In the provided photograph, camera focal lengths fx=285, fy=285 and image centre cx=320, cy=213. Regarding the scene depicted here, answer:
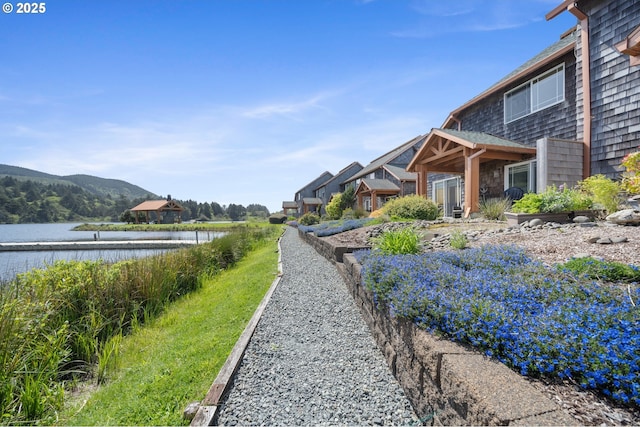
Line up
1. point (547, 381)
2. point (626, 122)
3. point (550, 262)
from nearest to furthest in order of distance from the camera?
point (547, 381) < point (550, 262) < point (626, 122)

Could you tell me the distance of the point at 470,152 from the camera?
1018 cm

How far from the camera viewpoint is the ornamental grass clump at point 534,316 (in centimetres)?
149

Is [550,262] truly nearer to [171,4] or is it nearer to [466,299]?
[466,299]

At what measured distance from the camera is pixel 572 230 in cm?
511

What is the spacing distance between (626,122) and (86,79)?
44.7 ft

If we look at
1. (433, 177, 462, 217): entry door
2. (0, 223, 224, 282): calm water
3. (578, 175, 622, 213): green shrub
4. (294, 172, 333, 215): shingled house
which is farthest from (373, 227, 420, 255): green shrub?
(294, 172, 333, 215): shingled house

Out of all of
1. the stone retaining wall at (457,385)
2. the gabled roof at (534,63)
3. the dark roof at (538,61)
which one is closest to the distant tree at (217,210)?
the gabled roof at (534,63)

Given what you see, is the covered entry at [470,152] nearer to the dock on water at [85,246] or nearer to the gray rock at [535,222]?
the gray rock at [535,222]

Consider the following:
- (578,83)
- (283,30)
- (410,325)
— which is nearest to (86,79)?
(283,30)

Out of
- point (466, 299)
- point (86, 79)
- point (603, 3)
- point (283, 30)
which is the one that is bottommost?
point (466, 299)

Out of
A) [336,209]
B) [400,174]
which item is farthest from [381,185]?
[336,209]

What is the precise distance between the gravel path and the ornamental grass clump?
652 mm

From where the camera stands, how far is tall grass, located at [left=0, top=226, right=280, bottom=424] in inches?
112

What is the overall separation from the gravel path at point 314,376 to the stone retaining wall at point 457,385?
0.18m
